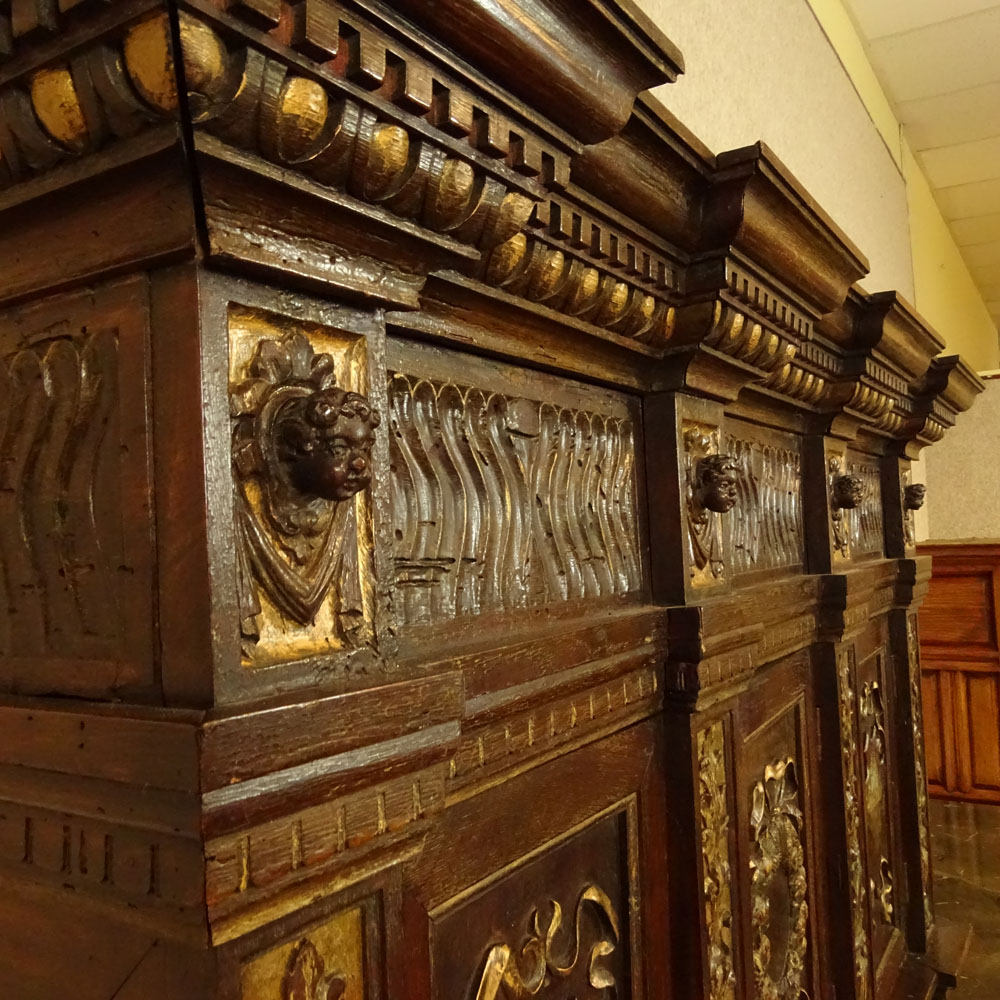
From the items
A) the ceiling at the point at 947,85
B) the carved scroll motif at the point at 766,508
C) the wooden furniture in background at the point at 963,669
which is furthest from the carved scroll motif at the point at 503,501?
the wooden furniture in background at the point at 963,669

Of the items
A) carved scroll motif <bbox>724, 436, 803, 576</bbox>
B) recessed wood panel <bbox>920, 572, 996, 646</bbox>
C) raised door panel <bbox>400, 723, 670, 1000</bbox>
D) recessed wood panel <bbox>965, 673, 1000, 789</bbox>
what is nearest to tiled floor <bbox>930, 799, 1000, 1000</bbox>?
recessed wood panel <bbox>965, 673, 1000, 789</bbox>

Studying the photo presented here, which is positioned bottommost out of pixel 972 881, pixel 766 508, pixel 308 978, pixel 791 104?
pixel 972 881

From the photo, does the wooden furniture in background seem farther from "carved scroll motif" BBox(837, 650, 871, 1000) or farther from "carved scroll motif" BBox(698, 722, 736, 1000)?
"carved scroll motif" BBox(698, 722, 736, 1000)

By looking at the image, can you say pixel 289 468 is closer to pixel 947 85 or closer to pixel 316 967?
pixel 316 967

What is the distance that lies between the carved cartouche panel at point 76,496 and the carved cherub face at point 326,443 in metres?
0.08

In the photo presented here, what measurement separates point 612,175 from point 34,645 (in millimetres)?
640

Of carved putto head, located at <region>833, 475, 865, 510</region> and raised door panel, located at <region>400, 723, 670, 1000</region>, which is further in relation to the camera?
carved putto head, located at <region>833, 475, 865, 510</region>

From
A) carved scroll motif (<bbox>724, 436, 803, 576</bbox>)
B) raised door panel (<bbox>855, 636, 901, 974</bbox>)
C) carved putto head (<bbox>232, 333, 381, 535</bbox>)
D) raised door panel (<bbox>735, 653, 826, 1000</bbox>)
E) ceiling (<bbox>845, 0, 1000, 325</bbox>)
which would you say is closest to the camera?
carved putto head (<bbox>232, 333, 381, 535</bbox>)

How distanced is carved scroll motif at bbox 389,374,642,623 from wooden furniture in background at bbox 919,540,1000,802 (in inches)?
127

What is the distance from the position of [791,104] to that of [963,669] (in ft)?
9.06

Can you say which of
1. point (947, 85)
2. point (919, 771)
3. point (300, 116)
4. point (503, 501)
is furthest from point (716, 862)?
point (947, 85)

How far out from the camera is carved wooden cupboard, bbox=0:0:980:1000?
0.48 meters

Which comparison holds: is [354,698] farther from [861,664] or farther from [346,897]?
[861,664]

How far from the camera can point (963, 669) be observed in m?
3.84
